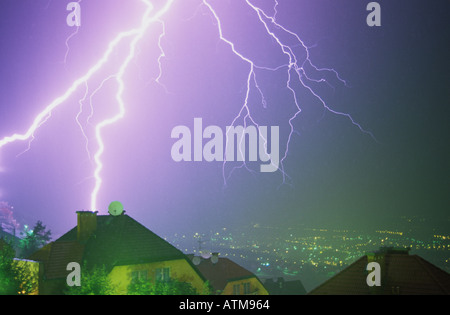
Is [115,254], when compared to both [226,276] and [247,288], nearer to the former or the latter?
[226,276]

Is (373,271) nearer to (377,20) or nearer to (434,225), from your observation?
(377,20)

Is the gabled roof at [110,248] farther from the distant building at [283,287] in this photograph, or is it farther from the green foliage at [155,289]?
the distant building at [283,287]

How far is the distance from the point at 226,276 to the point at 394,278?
13877 mm

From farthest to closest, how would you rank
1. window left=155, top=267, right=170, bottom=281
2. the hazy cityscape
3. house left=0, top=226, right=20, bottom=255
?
the hazy cityscape, house left=0, top=226, right=20, bottom=255, window left=155, top=267, right=170, bottom=281

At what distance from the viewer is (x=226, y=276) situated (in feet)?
90.5

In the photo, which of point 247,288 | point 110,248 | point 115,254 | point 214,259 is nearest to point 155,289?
point 115,254

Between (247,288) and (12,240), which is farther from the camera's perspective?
(247,288)

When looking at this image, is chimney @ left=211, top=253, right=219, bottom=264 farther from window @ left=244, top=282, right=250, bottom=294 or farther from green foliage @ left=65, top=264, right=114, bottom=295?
green foliage @ left=65, top=264, right=114, bottom=295

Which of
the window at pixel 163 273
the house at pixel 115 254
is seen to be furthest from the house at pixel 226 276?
the window at pixel 163 273

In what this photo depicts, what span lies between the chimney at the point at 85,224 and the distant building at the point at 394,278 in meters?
10.3

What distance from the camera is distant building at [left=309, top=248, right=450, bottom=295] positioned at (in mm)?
14680

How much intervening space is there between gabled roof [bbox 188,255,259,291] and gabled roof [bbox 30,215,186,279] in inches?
319

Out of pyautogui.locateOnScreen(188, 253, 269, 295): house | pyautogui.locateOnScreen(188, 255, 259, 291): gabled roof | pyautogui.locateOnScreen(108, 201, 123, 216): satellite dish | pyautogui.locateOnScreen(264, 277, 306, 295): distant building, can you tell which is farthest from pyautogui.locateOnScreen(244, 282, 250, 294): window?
pyautogui.locateOnScreen(108, 201, 123, 216): satellite dish
